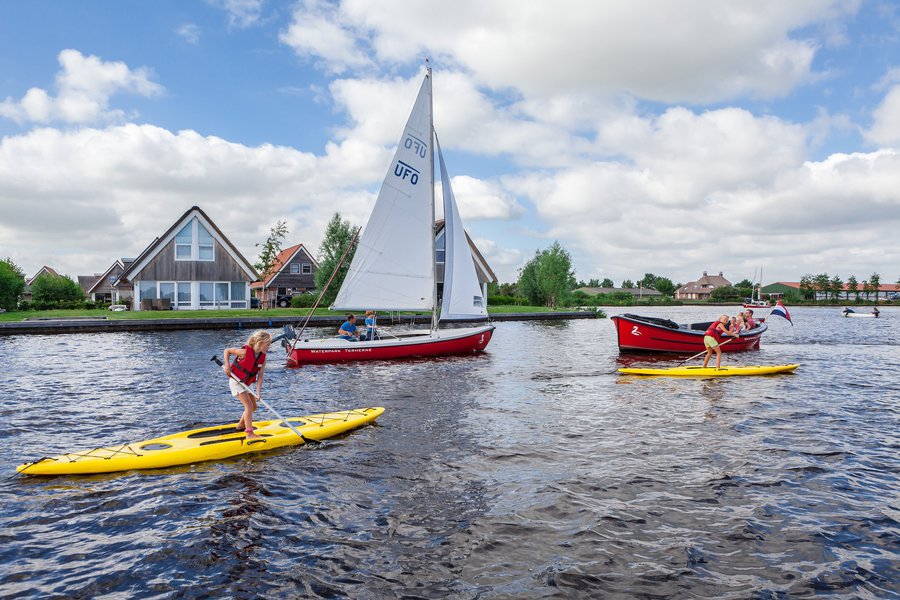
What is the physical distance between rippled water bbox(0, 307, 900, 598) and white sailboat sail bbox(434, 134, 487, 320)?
8.76m

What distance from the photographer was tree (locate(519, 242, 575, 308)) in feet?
244

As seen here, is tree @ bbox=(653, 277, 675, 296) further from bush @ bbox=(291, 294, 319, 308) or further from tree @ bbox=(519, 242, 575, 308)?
bush @ bbox=(291, 294, 319, 308)

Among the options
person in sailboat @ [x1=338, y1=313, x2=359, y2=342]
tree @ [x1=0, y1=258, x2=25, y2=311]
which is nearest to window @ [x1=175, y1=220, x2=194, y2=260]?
tree @ [x1=0, y1=258, x2=25, y2=311]

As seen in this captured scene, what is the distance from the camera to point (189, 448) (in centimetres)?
1028

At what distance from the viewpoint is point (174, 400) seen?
16.1m

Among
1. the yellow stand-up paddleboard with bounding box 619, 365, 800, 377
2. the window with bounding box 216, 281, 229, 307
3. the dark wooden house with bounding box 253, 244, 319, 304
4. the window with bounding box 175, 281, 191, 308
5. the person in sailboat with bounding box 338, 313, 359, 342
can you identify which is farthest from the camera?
the dark wooden house with bounding box 253, 244, 319, 304

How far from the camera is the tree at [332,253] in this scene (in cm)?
5519

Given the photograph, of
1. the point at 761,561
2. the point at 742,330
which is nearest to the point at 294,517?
the point at 761,561

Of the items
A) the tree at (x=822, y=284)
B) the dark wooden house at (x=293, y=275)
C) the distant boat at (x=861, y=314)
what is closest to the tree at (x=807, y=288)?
the tree at (x=822, y=284)

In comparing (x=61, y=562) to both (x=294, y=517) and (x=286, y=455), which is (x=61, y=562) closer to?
(x=294, y=517)

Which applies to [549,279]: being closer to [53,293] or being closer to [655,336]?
[655,336]

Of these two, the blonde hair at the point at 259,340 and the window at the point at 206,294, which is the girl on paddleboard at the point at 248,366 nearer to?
the blonde hair at the point at 259,340

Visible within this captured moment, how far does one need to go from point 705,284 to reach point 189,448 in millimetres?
197530

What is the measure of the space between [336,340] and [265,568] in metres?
17.4
